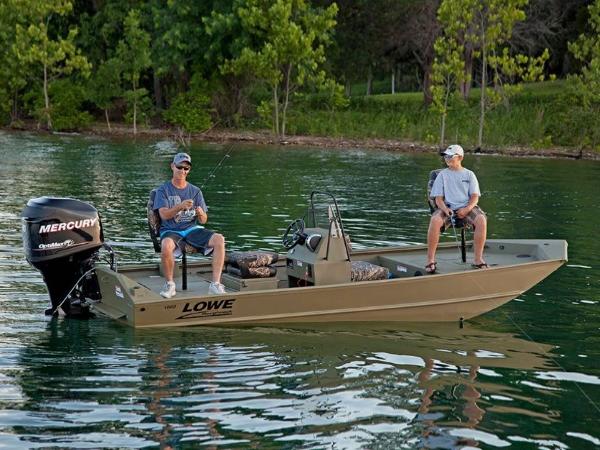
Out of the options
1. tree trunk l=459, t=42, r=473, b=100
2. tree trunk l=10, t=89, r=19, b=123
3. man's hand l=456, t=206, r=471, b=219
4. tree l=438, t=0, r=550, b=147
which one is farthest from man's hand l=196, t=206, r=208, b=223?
tree trunk l=10, t=89, r=19, b=123

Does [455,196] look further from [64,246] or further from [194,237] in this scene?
[64,246]

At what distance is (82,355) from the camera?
11078 millimetres

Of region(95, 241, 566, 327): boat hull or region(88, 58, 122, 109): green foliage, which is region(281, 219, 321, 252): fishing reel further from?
region(88, 58, 122, 109): green foliage

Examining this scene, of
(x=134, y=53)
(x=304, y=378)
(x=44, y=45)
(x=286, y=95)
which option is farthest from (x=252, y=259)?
(x=44, y=45)

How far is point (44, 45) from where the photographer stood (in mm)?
48156

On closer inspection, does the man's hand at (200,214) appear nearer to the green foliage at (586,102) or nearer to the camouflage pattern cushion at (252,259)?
the camouflage pattern cushion at (252,259)

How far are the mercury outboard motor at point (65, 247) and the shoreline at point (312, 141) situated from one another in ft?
97.1

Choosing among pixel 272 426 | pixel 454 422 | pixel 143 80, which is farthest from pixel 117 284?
pixel 143 80

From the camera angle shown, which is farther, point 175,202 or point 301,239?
point 301,239

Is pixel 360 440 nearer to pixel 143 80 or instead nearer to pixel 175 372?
pixel 175 372

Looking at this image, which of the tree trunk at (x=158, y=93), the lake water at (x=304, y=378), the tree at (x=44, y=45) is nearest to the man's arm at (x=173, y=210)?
the lake water at (x=304, y=378)

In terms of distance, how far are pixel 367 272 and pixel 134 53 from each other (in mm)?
37287

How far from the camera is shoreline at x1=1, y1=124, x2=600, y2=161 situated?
133 ft

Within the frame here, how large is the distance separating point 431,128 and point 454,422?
37.3m
